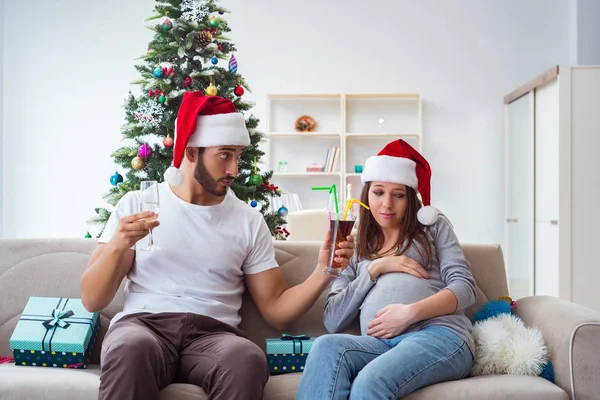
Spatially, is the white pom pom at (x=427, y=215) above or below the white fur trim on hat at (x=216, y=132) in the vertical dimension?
below

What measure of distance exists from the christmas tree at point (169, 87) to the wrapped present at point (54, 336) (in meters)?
1.33

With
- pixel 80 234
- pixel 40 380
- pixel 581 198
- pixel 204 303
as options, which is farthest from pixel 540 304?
pixel 80 234

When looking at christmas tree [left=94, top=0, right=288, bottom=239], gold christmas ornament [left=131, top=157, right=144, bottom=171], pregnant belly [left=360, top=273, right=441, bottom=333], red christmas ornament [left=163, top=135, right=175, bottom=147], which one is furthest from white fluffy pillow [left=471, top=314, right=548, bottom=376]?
gold christmas ornament [left=131, top=157, right=144, bottom=171]

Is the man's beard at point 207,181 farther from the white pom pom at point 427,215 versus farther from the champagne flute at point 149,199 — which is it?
the white pom pom at point 427,215

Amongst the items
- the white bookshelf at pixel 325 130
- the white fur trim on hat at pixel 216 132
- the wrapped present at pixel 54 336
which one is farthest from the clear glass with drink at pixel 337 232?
the white bookshelf at pixel 325 130

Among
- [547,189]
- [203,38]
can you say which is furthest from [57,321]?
[547,189]

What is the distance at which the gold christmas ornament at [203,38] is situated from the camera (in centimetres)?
349

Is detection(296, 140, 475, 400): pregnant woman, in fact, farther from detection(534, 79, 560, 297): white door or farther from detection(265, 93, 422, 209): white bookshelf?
detection(265, 93, 422, 209): white bookshelf

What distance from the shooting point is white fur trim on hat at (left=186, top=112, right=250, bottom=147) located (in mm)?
2211

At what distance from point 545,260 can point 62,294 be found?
13.7 feet

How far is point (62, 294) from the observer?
7.59 feet

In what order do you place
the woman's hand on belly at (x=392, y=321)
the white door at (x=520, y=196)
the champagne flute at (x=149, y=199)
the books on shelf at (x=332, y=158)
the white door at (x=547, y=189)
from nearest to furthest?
the champagne flute at (x=149, y=199), the woman's hand on belly at (x=392, y=321), the white door at (x=547, y=189), the white door at (x=520, y=196), the books on shelf at (x=332, y=158)

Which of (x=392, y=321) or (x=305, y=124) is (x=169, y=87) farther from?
(x=305, y=124)

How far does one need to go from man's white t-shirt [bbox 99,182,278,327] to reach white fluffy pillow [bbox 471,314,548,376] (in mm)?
720
